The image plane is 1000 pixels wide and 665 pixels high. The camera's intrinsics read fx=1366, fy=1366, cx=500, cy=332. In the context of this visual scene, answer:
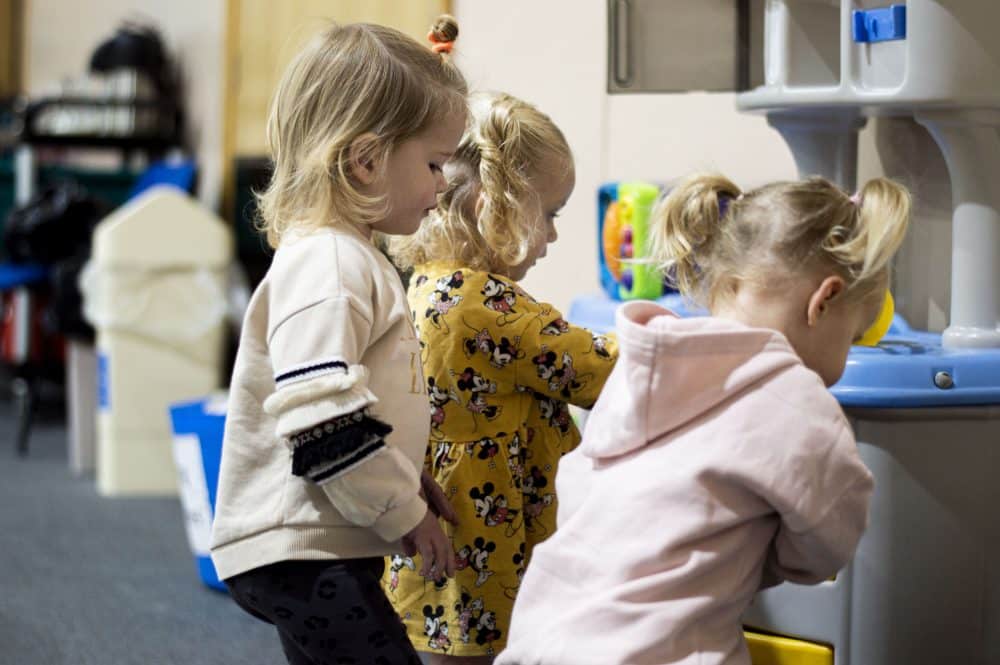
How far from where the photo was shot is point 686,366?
119 centimetres

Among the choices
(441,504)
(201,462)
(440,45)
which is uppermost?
(440,45)

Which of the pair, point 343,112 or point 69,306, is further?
point 69,306

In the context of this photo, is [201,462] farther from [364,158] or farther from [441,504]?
[364,158]

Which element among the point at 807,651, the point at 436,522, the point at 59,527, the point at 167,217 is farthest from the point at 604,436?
the point at 167,217

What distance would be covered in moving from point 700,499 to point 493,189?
0.51 metres

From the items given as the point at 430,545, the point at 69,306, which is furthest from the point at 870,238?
the point at 69,306

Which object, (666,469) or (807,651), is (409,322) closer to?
Answer: (666,469)

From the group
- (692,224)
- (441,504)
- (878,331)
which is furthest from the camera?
(878,331)

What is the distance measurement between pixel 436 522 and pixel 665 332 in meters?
0.34

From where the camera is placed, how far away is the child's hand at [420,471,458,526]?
1.49 metres

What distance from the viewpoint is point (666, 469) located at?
1194 mm

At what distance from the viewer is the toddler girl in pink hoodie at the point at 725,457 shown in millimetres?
1171

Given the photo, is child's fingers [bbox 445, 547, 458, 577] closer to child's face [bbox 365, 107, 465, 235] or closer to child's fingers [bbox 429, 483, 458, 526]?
child's fingers [bbox 429, 483, 458, 526]

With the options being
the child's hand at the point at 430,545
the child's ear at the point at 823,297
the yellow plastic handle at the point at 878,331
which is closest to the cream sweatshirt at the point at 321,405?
the child's hand at the point at 430,545
